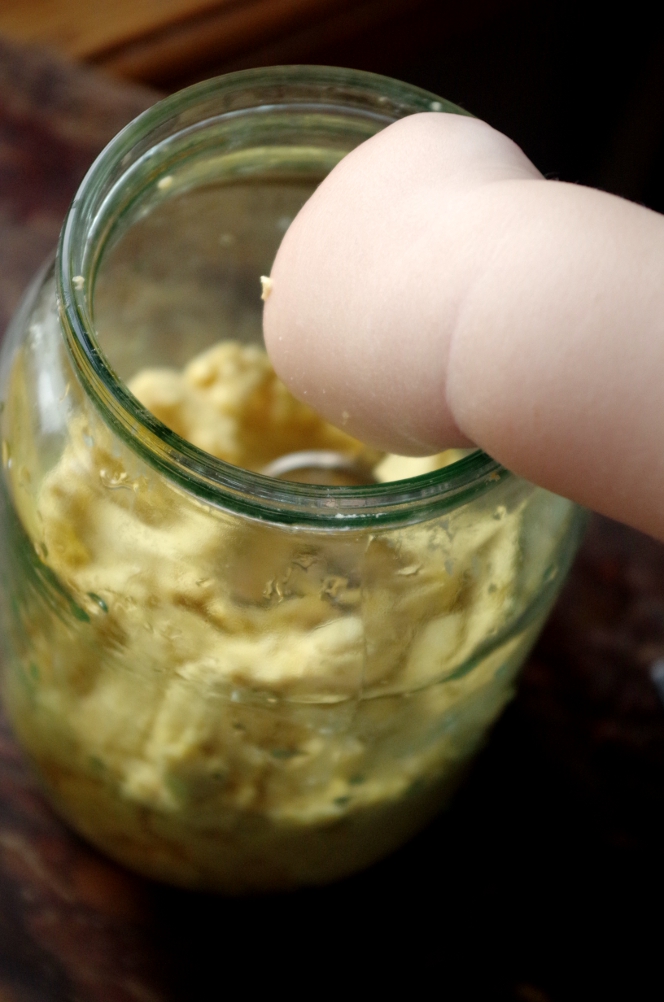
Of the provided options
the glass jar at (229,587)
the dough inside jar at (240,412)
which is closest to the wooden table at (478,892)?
the glass jar at (229,587)

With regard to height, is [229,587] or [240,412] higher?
[240,412]

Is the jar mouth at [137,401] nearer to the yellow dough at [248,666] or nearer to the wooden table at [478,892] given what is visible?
the yellow dough at [248,666]

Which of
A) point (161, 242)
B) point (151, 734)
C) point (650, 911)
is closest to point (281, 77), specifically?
point (161, 242)

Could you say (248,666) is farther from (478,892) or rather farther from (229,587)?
(478,892)

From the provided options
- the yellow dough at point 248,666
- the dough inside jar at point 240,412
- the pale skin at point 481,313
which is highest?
the dough inside jar at point 240,412

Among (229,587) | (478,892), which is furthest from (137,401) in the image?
(478,892)

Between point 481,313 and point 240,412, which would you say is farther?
point 240,412
